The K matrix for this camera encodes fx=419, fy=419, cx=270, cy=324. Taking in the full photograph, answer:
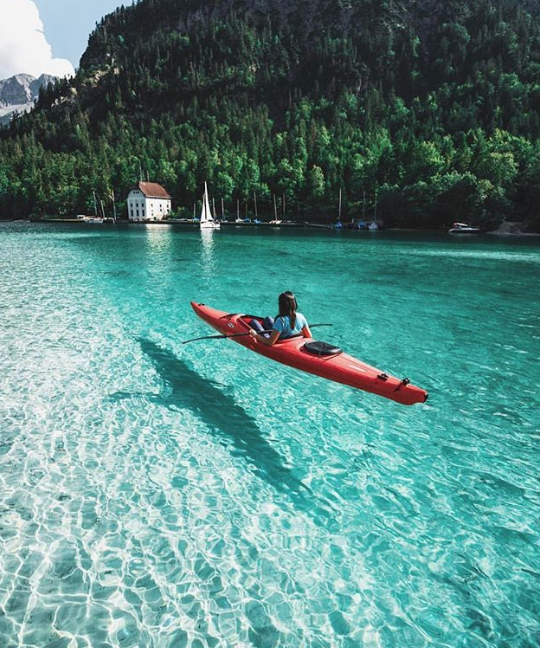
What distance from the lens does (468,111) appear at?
14162cm

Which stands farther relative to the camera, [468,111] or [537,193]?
[468,111]

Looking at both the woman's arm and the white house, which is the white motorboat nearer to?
the woman's arm

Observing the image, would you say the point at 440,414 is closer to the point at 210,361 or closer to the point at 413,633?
the point at 413,633

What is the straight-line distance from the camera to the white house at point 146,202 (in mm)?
138375

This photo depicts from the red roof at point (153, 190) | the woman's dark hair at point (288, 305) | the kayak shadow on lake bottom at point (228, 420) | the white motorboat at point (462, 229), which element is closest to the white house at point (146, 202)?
the red roof at point (153, 190)

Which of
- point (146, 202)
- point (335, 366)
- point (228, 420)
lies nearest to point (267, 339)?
point (335, 366)

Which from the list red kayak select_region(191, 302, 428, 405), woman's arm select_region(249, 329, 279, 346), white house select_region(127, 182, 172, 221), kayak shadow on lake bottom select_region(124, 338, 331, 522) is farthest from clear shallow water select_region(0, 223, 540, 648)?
white house select_region(127, 182, 172, 221)

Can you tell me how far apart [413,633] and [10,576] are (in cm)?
583

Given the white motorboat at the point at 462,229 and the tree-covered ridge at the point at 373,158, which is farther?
the tree-covered ridge at the point at 373,158

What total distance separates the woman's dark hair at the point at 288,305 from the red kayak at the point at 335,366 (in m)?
0.68

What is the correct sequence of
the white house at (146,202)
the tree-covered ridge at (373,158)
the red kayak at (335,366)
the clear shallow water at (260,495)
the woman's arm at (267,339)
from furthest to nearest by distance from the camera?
the white house at (146,202) → the tree-covered ridge at (373,158) → the woman's arm at (267,339) → the red kayak at (335,366) → the clear shallow water at (260,495)

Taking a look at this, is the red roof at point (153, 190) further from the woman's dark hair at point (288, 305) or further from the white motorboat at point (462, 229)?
the woman's dark hair at point (288, 305)

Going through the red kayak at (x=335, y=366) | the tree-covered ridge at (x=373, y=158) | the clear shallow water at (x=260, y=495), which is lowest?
the clear shallow water at (x=260, y=495)

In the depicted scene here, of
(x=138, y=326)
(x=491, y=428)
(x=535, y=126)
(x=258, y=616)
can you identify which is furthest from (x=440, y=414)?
(x=535, y=126)
